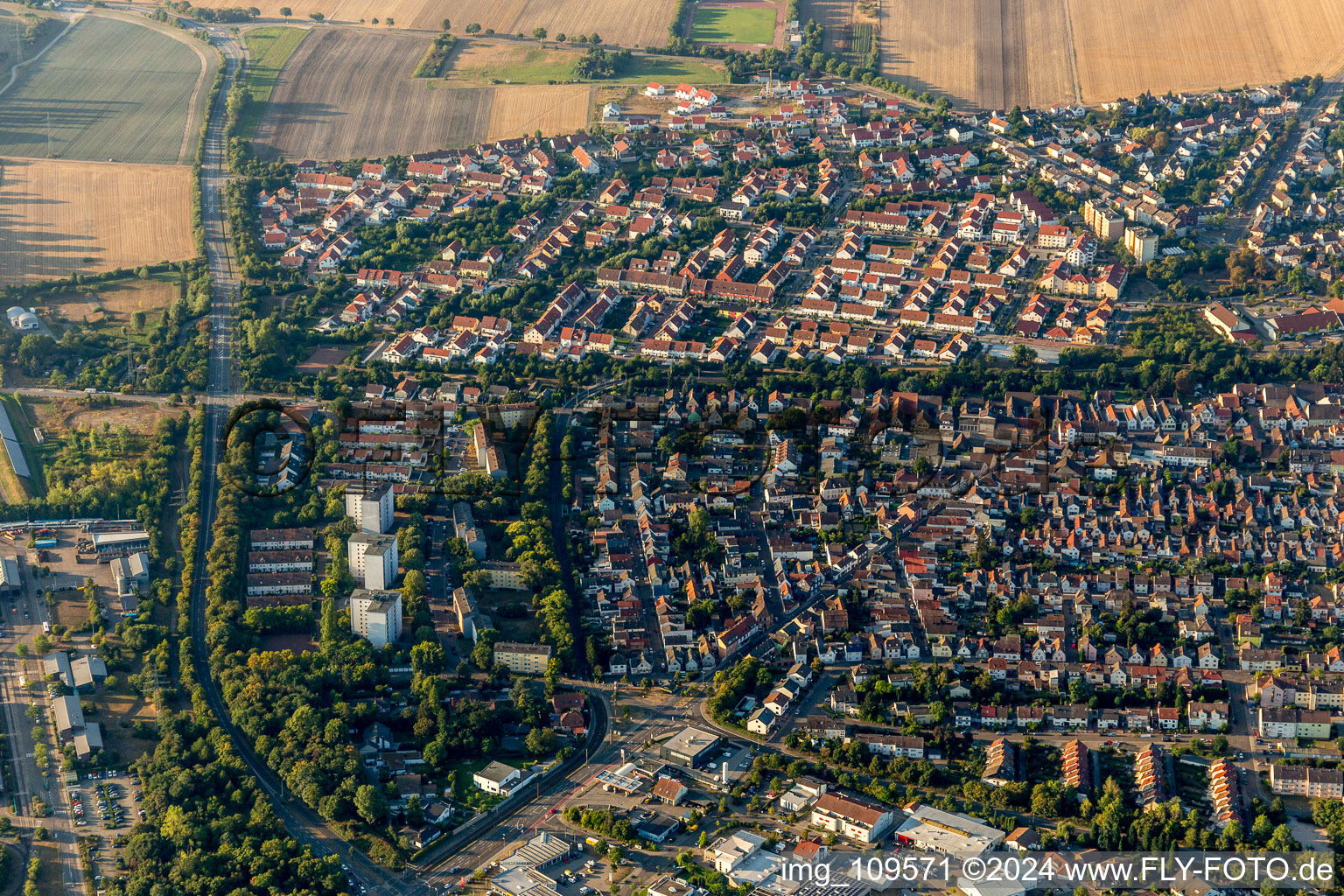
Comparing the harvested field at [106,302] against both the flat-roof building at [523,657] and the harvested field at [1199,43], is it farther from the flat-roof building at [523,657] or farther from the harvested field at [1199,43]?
the harvested field at [1199,43]

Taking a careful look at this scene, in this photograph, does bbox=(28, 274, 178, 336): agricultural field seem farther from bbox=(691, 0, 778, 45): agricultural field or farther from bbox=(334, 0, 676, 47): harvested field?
bbox=(691, 0, 778, 45): agricultural field

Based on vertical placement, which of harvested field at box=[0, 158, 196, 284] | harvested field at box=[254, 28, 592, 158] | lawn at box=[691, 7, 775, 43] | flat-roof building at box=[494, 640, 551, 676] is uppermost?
lawn at box=[691, 7, 775, 43]

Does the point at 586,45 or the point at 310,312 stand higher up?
the point at 586,45

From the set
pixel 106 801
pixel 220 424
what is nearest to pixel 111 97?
pixel 220 424

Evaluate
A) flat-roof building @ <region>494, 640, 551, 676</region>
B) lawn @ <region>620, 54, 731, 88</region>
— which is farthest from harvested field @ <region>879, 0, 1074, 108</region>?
flat-roof building @ <region>494, 640, 551, 676</region>

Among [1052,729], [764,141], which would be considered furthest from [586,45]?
[1052,729]

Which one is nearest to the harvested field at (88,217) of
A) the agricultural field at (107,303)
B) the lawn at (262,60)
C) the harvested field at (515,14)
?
the agricultural field at (107,303)

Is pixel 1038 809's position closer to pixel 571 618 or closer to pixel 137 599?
pixel 571 618
